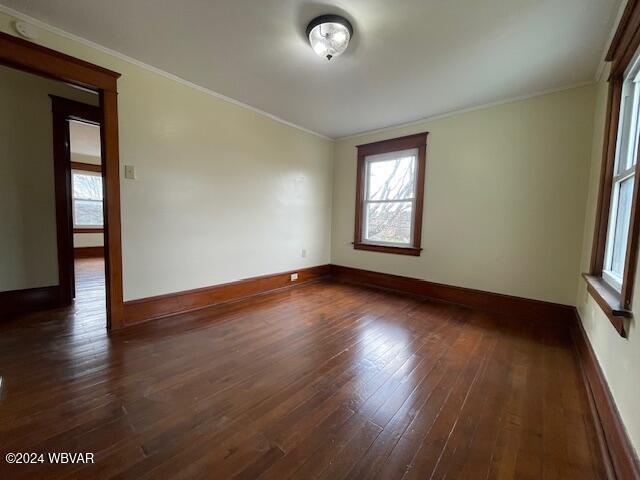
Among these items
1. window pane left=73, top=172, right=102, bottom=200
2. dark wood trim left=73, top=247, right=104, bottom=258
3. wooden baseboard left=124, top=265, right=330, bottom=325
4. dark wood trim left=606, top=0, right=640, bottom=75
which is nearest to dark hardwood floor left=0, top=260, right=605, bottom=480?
wooden baseboard left=124, top=265, right=330, bottom=325

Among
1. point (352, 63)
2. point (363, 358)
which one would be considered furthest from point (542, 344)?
point (352, 63)

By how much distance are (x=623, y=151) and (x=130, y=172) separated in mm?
3971

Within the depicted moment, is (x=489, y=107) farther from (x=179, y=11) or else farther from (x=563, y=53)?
(x=179, y=11)

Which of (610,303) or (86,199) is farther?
(86,199)

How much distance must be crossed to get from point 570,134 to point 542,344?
2.08m

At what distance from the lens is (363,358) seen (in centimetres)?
201

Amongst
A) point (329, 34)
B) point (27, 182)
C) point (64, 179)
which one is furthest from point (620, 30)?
point (27, 182)

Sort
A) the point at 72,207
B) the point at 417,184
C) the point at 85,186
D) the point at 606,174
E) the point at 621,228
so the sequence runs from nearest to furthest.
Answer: the point at 621,228 < the point at 606,174 < the point at 72,207 < the point at 417,184 < the point at 85,186

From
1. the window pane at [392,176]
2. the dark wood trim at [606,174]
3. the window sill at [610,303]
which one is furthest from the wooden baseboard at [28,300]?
the dark wood trim at [606,174]

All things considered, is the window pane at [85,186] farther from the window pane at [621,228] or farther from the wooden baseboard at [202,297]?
the window pane at [621,228]

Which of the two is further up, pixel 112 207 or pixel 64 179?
pixel 64 179

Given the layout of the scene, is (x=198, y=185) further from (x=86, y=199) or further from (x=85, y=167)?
(x=86, y=199)

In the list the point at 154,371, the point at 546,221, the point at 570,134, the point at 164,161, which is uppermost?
the point at 570,134

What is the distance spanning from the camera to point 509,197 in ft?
9.70
